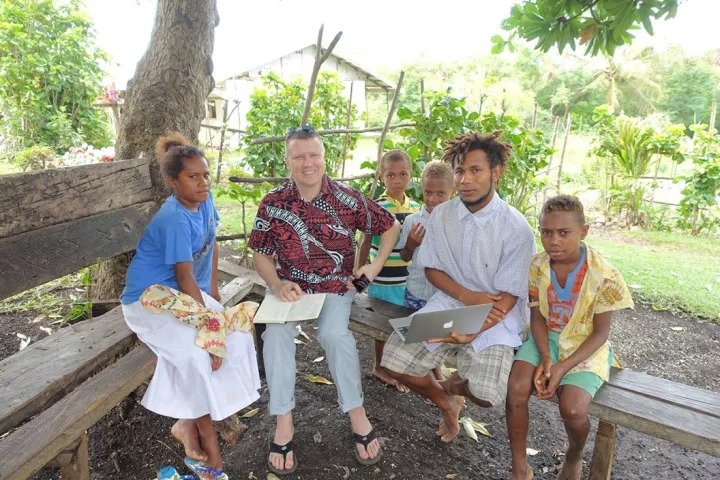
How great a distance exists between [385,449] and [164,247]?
1484 mm

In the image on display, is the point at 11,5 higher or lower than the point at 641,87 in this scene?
lower

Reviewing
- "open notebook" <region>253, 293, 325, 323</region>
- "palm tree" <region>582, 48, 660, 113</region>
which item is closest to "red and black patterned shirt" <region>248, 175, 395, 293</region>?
"open notebook" <region>253, 293, 325, 323</region>

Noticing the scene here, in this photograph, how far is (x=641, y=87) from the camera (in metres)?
23.9

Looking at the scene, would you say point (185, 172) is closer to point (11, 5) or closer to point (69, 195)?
point (69, 195)

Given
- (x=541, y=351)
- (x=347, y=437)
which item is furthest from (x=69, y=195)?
(x=541, y=351)

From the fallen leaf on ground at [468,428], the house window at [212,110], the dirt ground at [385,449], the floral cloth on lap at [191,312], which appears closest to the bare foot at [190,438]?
the dirt ground at [385,449]

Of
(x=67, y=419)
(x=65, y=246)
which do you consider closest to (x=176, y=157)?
(x=65, y=246)

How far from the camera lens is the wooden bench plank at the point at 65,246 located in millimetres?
1982

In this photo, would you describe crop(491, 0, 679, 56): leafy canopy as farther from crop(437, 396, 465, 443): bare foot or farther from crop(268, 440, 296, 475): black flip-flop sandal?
crop(268, 440, 296, 475): black flip-flop sandal

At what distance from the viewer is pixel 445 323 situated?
198 centimetres

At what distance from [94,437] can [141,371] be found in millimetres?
827

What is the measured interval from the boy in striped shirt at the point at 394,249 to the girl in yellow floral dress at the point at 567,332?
40.4 inches

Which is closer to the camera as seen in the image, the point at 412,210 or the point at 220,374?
the point at 220,374

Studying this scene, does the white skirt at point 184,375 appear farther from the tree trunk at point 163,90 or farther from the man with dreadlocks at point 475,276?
the tree trunk at point 163,90
